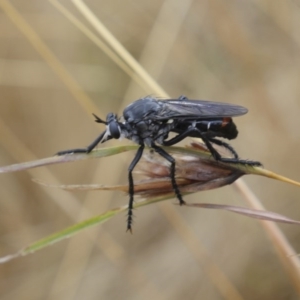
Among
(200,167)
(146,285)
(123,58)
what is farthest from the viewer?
(146,285)

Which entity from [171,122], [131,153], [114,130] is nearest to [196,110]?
[171,122]

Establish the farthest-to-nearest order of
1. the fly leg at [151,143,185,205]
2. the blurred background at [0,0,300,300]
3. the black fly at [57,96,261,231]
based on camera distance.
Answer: the blurred background at [0,0,300,300], the black fly at [57,96,261,231], the fly leg at [151,143,185,205]

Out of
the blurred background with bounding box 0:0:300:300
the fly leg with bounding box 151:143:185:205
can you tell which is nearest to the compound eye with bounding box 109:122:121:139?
the fly leg with bounding box 151:143:185:205

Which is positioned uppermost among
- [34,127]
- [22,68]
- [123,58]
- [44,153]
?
[22,68]

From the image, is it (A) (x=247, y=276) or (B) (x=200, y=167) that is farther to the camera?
(A) (x=247, y=276)

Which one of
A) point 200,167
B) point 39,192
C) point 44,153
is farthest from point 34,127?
point 200,167

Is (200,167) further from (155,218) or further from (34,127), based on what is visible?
(34,127)

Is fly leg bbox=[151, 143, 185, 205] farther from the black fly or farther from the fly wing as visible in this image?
the fly wing
